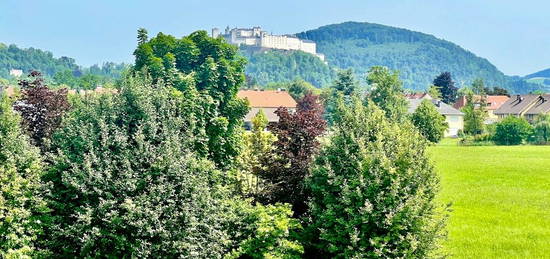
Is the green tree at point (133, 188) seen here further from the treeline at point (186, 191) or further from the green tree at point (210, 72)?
the green tree at point (210, 72)

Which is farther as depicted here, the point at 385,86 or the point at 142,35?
the point at 385,86

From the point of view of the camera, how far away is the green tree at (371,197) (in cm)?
1540

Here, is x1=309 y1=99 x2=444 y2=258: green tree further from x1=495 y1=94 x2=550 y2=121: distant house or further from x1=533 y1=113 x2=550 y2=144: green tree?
x1=495 y1=94 x2=550 y2=121: distant house

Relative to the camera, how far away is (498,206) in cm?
3031

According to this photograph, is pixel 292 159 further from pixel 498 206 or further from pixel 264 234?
pixel 498 206

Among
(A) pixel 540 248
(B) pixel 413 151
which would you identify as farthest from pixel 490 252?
(B) pixel 413 151

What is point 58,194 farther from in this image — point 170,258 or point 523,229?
point 523,229

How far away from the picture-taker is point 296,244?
53.4 ft

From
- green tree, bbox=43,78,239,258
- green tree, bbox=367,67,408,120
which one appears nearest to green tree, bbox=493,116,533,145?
green tree, bbox=367,67,408,120

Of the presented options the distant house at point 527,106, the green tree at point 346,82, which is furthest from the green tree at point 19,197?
the distant house at point 527,106

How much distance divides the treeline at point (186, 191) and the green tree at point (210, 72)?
53cm

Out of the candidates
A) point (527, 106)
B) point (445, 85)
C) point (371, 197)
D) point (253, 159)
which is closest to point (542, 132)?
point (527, 106)

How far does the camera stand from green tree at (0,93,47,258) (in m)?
14.9

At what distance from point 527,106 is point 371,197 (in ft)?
361
